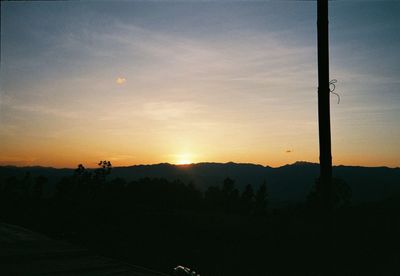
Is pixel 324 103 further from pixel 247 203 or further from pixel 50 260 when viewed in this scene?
pixel 247 203

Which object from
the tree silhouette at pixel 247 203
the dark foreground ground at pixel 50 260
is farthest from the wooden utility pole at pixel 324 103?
the tree silhouette at pixel 247 203

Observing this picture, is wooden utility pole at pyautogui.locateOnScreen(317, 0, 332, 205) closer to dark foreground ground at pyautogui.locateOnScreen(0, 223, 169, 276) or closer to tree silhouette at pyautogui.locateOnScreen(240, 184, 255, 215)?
dark foreground ground at pyautogui.locateOnScreen(0, 223, 169, 276)

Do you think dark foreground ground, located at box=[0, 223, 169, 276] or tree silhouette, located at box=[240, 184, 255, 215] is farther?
tree silhouette, located at box=[240, 184, 255, 215]

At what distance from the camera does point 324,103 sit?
6.58 m

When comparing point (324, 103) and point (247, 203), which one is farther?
point (247, 203)

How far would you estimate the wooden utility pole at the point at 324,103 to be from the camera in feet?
21.3

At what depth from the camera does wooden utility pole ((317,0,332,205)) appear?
6.50 m

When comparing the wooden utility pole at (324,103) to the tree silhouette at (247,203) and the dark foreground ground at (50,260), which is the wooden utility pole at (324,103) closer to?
the dark foreground ground at (50,260)

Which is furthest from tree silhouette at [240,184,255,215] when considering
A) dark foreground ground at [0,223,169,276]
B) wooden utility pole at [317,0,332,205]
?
wooden utility pole at [317,0,332,205]

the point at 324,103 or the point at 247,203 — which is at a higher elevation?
the point at 324,103

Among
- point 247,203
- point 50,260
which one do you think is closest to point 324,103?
point 50,260

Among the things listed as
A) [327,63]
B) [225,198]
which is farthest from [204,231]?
[225,198]

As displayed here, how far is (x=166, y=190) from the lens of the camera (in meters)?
59.9

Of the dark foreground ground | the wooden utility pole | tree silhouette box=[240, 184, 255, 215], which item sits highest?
the wooden utility pole
